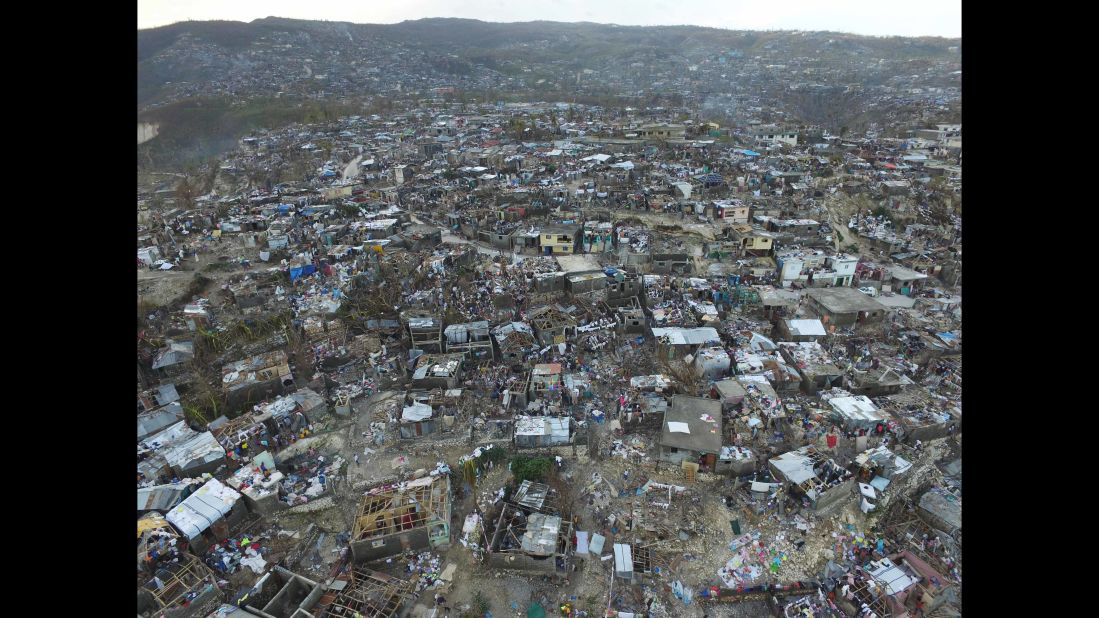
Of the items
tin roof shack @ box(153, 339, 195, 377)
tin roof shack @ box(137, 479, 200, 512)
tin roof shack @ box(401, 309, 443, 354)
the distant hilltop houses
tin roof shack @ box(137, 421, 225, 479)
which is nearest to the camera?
the distant hilltop houses

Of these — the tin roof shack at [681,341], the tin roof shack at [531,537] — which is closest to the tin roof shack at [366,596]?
the tin roof shack at [531,537]

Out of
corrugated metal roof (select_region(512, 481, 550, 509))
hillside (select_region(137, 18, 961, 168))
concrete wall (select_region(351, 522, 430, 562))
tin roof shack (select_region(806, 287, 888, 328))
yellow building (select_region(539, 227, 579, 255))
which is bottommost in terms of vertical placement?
concrete wall (select_region(351, 522, 430, 562))

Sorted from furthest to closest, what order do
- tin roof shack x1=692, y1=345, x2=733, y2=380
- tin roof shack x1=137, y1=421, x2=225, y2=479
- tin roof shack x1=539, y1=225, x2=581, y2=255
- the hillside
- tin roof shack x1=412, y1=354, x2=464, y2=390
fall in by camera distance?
the hillside < tin roof shack x1=539, y1=225, x2=581, y2=255 < tin roof shack x1=692, y1=345, x2=733, y2=380 < tin roof shack x1=412, y1=354, x2=464, y2=390 < tin roof shack x1=137, y1=421, x2=225, y2=479

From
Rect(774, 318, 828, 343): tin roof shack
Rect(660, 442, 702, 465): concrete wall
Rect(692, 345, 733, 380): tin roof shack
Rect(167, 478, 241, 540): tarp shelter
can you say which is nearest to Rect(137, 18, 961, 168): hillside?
Rect(167, 478, 241, 540): tarp shelter

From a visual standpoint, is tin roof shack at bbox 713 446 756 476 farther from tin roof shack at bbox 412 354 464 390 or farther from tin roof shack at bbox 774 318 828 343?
tin roof shack at bbox 412 354 464 390

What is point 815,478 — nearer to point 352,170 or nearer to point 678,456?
point 678,456
